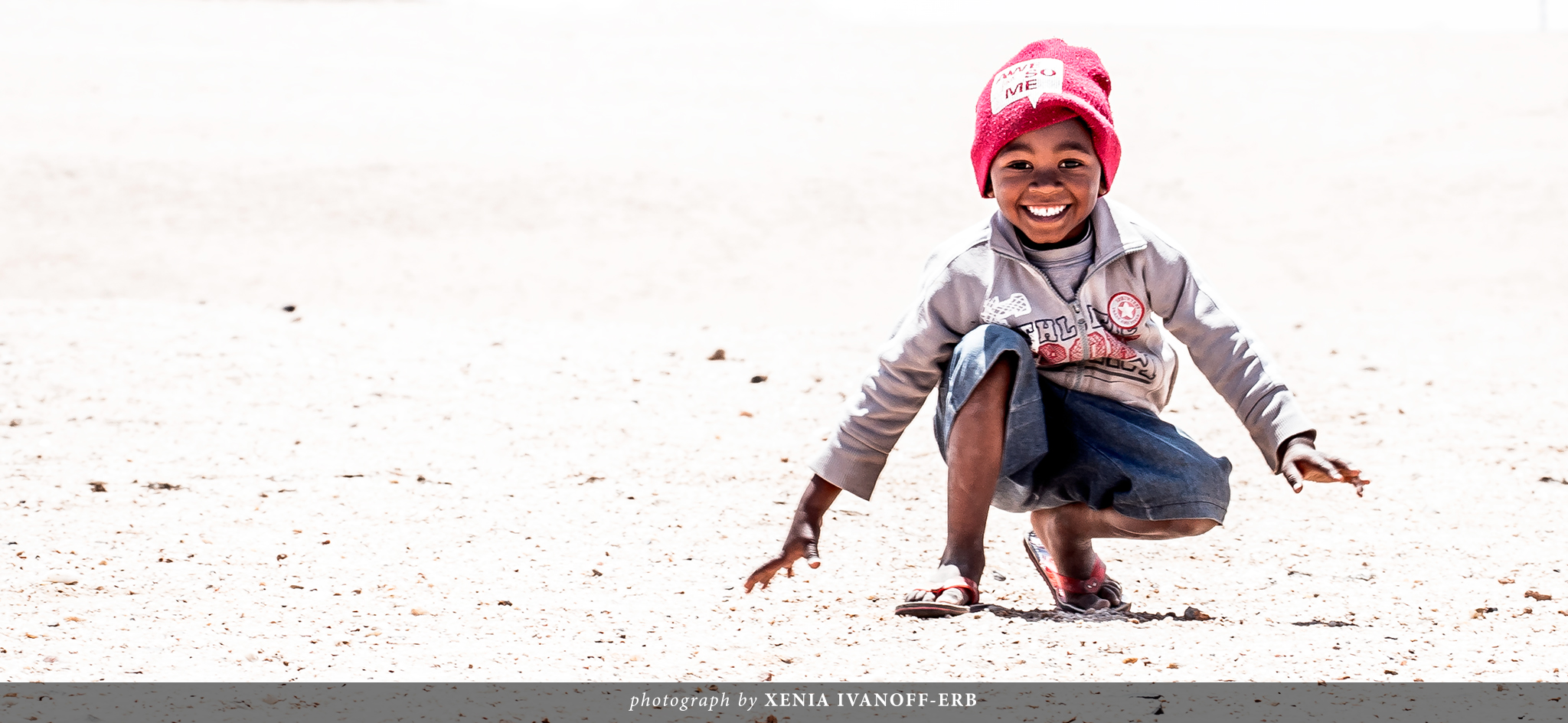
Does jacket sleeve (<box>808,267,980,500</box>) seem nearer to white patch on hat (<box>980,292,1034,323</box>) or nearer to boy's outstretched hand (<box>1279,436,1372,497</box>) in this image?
white patch on hat (<box>980,292,1034,323</box>)

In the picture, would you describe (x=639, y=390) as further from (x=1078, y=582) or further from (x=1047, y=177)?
(x=1047, y=177)

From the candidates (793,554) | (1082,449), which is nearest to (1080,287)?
(1082,449)

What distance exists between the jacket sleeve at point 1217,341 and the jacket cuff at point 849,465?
66cm

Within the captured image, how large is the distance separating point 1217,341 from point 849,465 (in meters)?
0.78

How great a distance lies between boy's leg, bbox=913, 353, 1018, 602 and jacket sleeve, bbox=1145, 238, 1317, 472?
36cm

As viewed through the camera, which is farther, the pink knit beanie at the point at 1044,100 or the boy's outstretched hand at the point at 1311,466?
the pink knit beanie at the point at 1044,100

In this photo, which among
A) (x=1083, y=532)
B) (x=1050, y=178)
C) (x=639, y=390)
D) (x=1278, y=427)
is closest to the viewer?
(x=1278, y=427)

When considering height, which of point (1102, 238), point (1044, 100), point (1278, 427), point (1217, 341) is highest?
point (1044, 100)

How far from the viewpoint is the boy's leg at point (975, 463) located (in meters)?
2.77

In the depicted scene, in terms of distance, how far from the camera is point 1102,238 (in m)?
2.82

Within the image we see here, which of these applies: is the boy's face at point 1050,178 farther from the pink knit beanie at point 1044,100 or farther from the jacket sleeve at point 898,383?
the jacket sleeve at point 898,383

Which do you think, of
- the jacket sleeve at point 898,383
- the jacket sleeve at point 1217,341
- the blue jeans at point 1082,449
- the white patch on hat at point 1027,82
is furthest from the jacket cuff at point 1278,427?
the white patch on hat at point 1027,82

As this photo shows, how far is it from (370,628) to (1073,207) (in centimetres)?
161

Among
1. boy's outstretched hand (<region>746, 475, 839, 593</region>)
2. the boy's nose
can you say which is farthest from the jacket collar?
boy's outstretched hand (<region>746, 475, 839, 593</region>)
